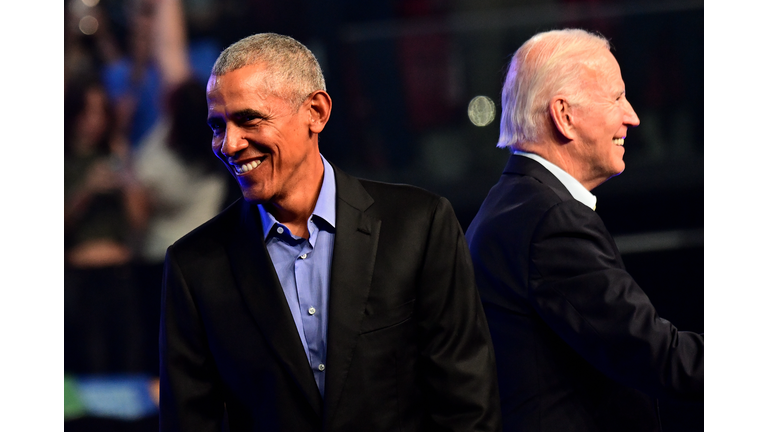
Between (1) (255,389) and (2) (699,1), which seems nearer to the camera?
(1) (255,389)

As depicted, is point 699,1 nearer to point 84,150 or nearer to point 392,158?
point 392,158

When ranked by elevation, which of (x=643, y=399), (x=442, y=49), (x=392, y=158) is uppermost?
(x=442, y=49)

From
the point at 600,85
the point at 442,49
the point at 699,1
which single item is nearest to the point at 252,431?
the point at 600,85

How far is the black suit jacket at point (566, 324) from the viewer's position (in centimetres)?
157

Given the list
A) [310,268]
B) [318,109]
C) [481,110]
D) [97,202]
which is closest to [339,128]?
[481,110]

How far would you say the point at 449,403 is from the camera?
4.89 ft

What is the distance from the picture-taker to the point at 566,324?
162 cm

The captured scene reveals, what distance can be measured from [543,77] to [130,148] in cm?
287

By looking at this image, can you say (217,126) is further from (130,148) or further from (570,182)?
(130,148)

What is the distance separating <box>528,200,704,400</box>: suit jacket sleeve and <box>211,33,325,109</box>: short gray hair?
1.94 ft

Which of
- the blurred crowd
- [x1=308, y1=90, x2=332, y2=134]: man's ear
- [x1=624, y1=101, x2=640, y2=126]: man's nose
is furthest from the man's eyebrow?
the blurred crowd

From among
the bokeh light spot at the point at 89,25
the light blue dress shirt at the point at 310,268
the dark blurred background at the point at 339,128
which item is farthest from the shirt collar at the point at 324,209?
the bokeh light spot at the point at 89,25

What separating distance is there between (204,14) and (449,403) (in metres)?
3.14

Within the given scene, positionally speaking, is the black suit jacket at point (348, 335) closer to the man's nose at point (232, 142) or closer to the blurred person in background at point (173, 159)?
the man's nose at point (232, 142)
